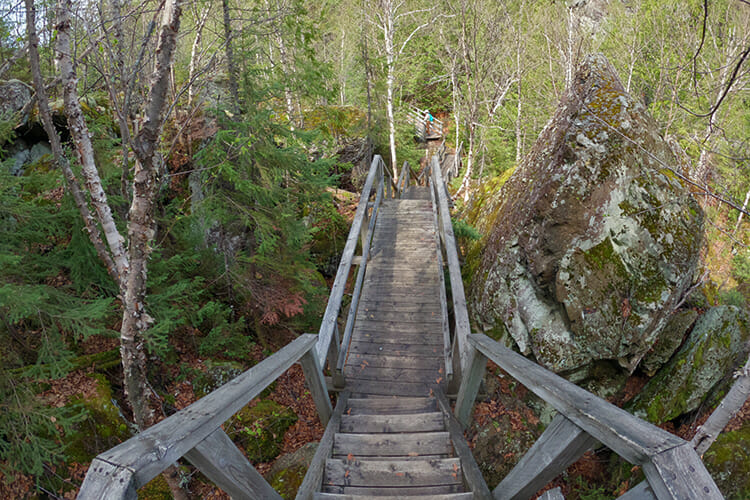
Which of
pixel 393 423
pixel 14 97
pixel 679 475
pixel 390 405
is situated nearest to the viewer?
pixel 679 475

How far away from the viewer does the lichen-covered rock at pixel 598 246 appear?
5.58 m

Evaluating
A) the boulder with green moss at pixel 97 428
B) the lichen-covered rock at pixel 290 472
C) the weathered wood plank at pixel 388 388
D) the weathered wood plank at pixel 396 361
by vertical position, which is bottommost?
the lichen-covered rock at pixel 290 472

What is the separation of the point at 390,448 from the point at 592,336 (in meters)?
4.10

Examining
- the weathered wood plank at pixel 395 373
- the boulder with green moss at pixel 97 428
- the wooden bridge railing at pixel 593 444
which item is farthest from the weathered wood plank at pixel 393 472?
the boulder with green moss at pixel 97 428

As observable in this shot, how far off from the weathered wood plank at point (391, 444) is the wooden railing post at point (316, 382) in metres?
0.28

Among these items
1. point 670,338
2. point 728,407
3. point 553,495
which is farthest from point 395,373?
point 670,338

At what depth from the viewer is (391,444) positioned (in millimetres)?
3141

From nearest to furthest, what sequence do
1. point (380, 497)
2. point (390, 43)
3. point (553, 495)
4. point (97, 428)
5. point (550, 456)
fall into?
1. point (553, 495)
2. point (550, 456)
3. point (380, 497)
4. point (97, 428)
5. point (390, 43)

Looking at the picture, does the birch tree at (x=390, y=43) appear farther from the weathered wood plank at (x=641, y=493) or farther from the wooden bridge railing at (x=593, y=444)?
the weathered wood plank at (x=641, y=493)

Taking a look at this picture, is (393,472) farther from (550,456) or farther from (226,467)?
(226,467)

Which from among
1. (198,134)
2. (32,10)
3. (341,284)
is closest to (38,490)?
(341,284)

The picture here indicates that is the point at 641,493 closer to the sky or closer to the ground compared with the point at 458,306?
closer to the sky

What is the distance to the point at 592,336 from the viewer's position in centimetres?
565

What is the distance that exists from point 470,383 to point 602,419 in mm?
1925
